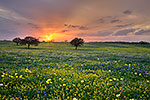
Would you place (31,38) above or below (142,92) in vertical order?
above

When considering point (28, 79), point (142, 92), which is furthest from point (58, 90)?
point (142, 92)

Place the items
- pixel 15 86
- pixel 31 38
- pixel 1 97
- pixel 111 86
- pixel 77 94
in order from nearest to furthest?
pixel 1 97 < pixel 77 94 < pixel 15 86 < pixel 111 86 < pixel 31 38

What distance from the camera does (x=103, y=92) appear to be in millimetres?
4332

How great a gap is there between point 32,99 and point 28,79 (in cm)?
169

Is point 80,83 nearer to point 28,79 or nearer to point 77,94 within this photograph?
point 77,94

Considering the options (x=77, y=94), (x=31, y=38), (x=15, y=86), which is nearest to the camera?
(x=77, y=94)

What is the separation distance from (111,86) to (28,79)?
15.5 ft

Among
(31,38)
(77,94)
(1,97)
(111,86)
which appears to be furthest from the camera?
(31,38)

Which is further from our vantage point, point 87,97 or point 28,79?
point 28,79

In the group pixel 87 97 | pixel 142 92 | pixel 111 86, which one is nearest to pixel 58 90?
pixel 87 97

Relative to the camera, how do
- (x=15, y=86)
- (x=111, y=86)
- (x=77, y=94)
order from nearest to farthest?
(x=77, y=94), (x=15, y=86), (x=111, y=86)

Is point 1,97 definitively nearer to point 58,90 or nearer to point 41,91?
point 41,91

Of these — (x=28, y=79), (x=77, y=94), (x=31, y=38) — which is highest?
(x=31, y=38)

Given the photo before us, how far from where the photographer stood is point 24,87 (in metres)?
4.46
